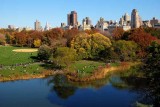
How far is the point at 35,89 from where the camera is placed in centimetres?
3266

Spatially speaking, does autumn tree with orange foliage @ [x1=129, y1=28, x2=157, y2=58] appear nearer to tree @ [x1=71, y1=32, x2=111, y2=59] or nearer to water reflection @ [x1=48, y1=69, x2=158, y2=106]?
tree @ [x1=71, y1=32, x2=111, y2=59]

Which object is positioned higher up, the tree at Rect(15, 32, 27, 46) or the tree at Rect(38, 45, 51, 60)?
the tree at Rect(15, 32, 27, 46)

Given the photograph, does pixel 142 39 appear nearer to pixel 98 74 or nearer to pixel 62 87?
pixel 98 74

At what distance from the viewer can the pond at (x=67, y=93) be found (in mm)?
26516

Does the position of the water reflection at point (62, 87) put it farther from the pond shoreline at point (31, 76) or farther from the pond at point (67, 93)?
the pond shoreline at point (31, 76)

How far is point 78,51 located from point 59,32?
28.4 m

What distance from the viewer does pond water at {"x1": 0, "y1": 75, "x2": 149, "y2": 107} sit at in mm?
26516

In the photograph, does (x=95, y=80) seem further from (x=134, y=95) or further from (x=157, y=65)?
(x=157, y=65)

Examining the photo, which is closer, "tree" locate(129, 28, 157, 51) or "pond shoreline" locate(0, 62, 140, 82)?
"pond shoreline" locate(0, 62, 140, 82)

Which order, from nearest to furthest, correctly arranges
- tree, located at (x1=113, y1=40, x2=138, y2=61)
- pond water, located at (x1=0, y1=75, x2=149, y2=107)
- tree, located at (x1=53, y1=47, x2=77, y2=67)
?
pond water, located at (x1=0, y1=75, x2=149, y2=107) < tree, located at (x1=53, y1=47, x2=77, y2=67) < tree, located at (x1=113, y1=40, x2=138, y2=61)

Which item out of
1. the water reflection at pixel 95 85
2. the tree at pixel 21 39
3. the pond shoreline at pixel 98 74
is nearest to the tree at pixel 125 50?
the pond shoreline at pixel 98 74

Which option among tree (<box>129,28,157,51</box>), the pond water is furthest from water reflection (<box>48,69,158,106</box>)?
tree (<box>129,28,157,51</box>)

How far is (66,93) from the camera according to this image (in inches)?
1202

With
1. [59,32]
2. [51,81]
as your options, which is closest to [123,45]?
[51,81]
